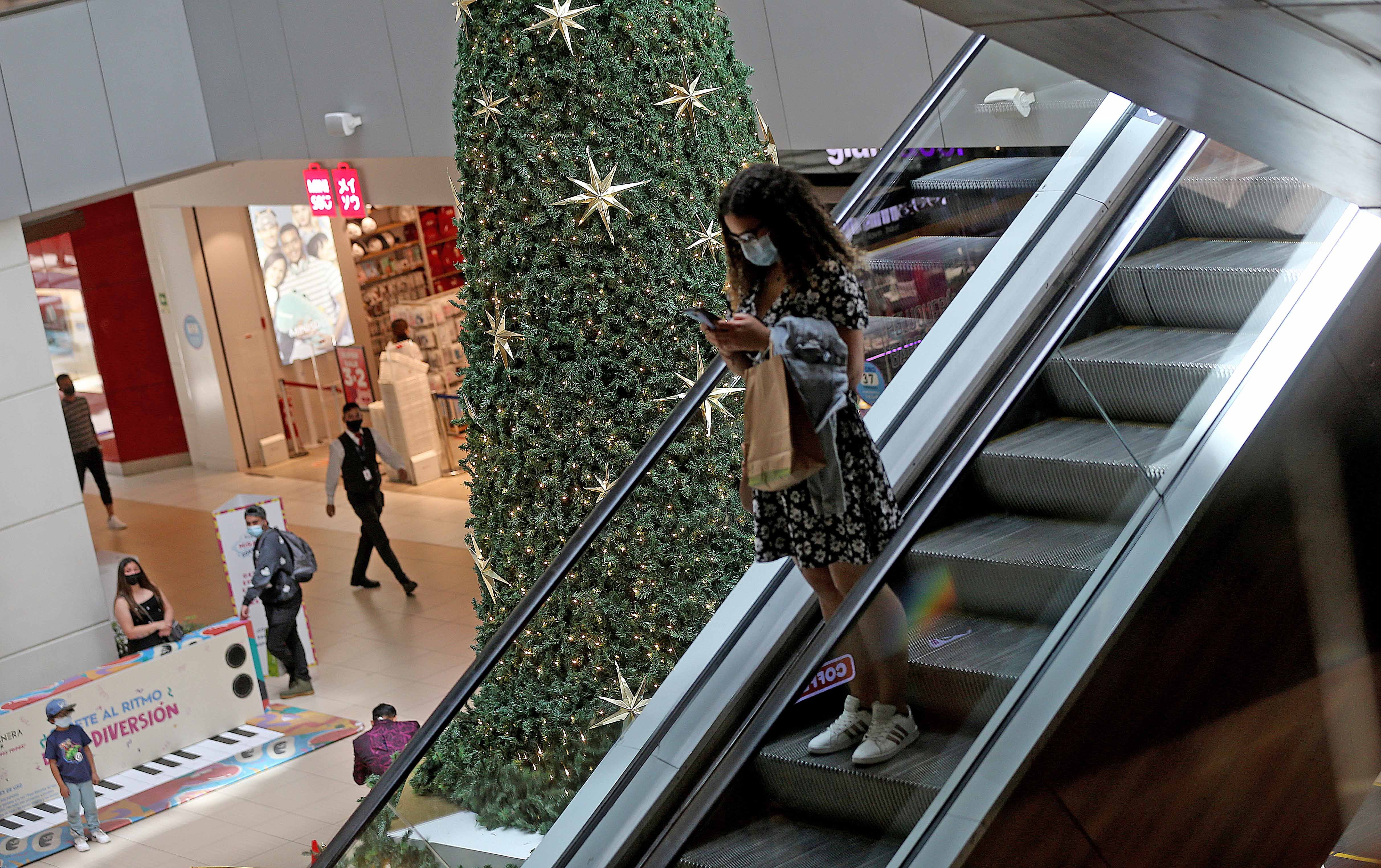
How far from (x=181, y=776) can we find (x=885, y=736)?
671 centimetres

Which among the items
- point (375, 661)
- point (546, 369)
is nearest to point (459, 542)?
point (375, 661)

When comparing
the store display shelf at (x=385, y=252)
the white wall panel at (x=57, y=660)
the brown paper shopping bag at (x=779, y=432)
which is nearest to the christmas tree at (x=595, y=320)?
the brown paper shopping bag at (x=779, y=432)

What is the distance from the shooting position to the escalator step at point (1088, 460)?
3539 millimetres

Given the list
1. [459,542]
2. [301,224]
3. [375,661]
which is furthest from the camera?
[301,224]

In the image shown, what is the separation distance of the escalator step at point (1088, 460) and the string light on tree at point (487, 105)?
2689 millimetres

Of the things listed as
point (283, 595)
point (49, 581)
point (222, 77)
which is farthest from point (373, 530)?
point (222, 77)

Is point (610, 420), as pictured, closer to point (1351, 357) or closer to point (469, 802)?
point (469, 802)

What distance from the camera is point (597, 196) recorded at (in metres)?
5.23

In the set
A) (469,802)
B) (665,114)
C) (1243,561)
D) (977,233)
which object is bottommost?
(469,802)

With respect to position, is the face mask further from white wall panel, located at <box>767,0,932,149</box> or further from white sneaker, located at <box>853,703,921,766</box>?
white wall panel, located at <box>767,0,932,149</box>

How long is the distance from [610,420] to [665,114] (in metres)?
1.26

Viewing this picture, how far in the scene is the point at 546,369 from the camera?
5410 mm

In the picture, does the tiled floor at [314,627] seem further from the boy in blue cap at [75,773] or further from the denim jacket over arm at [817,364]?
the denim jacket over arm at [817,364]

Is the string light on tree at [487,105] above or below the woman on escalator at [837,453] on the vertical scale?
above
